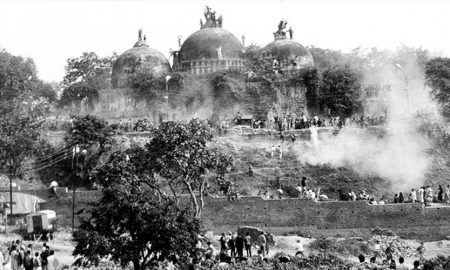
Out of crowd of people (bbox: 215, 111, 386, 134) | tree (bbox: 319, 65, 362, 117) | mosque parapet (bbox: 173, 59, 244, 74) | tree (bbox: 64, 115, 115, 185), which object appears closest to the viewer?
tree (bbox: 64, 115, 115, 185)

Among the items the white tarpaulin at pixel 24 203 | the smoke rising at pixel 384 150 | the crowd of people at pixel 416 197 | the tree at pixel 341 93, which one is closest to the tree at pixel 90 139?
the white tarpaulin at pixel 24 203

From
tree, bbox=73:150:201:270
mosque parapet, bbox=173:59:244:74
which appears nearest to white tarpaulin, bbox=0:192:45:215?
tree, bbox=73:150:201:270

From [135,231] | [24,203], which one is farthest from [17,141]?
[135,231]

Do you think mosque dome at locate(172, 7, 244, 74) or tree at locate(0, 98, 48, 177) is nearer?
tree at locate(0, 98, 48, 177)

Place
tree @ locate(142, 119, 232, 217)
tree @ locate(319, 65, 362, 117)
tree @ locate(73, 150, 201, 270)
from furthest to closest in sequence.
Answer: tree @ locate(319, 65, 362, 117) < tree @ locate(142, 119, 232, 217) < tree @ locate(73, 150, 201, 270)

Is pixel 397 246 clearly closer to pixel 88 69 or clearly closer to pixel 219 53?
pixel 219 53

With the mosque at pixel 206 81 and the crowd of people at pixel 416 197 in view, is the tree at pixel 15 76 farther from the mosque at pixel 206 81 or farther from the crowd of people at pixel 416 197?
the crowd of people at pixel 416 197

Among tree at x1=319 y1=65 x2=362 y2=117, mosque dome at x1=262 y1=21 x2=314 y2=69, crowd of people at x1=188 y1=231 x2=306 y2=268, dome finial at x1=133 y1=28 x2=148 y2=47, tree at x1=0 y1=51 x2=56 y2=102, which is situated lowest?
crowd of people at x1=188 y1=231 x2=306 y2=268

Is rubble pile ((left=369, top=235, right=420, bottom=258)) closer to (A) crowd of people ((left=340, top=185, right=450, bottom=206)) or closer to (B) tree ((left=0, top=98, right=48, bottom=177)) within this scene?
(A) crowd of people ((left=340, top=185, right=450, bottom=206))
